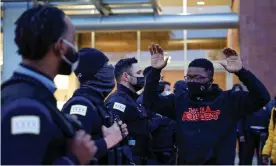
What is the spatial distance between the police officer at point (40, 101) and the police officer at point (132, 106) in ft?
11.1

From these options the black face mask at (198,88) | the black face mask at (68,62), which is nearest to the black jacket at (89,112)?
the black face mask at (68,62)

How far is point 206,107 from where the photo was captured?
4836mm

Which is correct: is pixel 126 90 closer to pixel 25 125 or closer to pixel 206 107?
pixel 206 107

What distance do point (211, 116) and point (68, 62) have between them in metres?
2.70

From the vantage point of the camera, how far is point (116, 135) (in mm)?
2953

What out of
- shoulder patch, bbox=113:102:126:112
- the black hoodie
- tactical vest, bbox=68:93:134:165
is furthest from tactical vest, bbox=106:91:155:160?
tactical vest, bbox=68:93:134:165

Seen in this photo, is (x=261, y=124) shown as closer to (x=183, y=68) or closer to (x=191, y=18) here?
(x=191, y=18)

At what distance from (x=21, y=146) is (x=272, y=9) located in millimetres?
11730

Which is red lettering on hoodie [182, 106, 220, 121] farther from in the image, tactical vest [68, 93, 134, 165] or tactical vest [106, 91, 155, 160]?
tactical vest [106, 91, 155, 160]

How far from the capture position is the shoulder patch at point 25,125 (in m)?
1.95

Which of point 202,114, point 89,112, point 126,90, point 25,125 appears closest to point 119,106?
point 126,90

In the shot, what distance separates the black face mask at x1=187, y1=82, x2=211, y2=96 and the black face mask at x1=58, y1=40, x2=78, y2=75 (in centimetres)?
271

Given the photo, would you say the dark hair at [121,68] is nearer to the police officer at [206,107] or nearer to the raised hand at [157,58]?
the police officer at [206,107]

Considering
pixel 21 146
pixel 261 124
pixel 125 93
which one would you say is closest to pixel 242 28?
pixel 261 124
